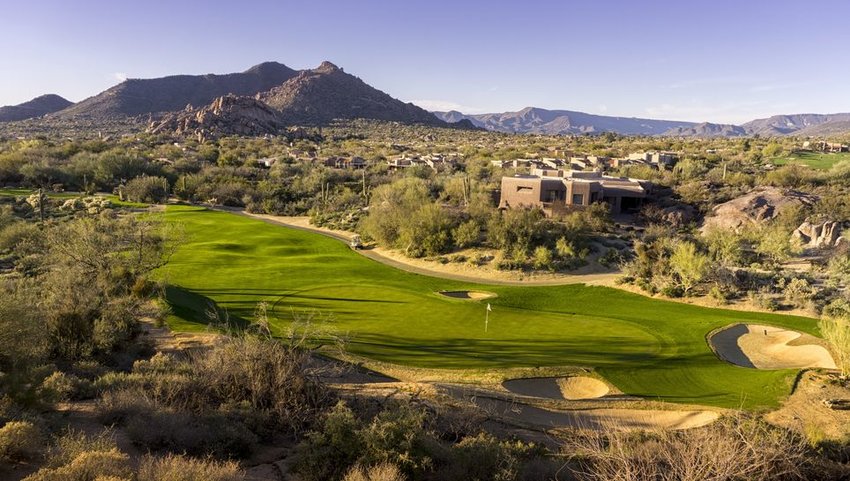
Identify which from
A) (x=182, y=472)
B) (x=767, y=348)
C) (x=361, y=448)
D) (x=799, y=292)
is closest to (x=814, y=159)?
(x=799, y=292)

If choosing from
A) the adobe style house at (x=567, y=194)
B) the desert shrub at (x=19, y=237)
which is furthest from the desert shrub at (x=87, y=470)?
the adobe style house at (x=567, y=194)

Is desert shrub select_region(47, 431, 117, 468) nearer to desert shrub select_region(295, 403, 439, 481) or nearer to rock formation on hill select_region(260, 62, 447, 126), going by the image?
desert shrub select_region(295, 403, 439, 481)

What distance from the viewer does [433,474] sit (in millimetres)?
9297

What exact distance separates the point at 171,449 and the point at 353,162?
77.6 meters

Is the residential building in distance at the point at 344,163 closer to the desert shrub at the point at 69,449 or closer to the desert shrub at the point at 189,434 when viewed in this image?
the desert shrub at the point at 189,434

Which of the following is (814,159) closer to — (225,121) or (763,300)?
(763,300)

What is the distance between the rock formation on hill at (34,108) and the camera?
154 m

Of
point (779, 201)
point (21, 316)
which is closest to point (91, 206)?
point (21, 316)

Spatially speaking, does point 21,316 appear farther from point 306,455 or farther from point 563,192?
point 563,192

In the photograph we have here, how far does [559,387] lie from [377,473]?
34.4 ft

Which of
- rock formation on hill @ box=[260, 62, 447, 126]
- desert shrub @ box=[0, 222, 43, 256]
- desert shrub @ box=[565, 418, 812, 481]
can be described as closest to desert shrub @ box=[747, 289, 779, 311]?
desert shrub @ box=[565, 418, 812, 481]

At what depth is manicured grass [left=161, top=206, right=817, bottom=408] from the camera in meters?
17.9

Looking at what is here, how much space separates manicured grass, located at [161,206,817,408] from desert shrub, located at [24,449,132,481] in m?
11.5

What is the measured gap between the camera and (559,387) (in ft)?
55.6
